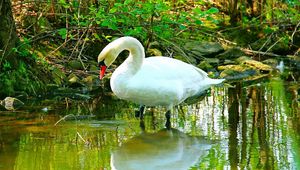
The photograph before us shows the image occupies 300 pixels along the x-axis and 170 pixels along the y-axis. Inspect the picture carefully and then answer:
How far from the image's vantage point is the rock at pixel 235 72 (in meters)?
13.7

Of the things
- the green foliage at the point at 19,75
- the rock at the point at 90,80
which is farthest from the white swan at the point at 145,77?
the rock at the point at 90,80

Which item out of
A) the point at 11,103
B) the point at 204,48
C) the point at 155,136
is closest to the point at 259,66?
the point at 204,48

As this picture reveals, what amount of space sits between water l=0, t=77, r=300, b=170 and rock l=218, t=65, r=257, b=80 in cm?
282

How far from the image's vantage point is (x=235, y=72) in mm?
14008

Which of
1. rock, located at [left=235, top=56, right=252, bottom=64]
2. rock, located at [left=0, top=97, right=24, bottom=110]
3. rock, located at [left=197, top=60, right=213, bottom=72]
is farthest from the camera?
rock, located at [left=235, top=56, right=252, bottom=64]

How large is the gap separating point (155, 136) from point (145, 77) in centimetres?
80

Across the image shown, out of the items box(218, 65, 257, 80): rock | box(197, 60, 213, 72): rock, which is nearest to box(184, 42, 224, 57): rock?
box(197, 60, 213, 72): rock

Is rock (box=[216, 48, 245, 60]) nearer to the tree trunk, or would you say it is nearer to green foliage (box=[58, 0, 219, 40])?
green foliage (box=[58, 0, 219, 40])

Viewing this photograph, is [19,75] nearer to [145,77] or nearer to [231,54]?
[145,77]

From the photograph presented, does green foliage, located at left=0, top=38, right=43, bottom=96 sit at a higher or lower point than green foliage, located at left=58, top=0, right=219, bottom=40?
lower

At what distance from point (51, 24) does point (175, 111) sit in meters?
5.30

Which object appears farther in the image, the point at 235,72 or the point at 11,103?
the point at 235,72

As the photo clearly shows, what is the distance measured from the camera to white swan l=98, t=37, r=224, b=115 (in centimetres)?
Result: 844

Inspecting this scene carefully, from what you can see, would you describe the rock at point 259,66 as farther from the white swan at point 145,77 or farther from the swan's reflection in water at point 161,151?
the swan's reflection in water at point 161,151
